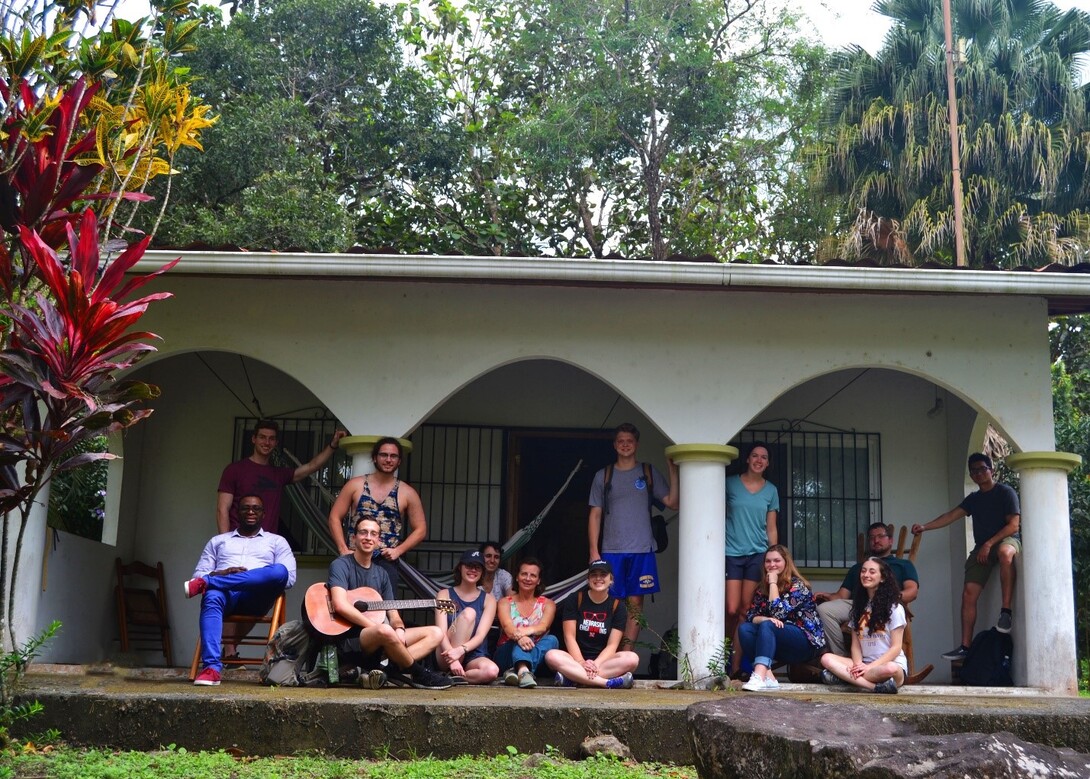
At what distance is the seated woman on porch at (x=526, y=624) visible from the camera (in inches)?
292

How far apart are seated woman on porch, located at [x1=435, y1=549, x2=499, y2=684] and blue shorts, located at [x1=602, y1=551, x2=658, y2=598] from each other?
915 millimetres

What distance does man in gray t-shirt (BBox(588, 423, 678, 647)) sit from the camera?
8.15 metres

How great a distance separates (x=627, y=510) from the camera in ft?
26.9

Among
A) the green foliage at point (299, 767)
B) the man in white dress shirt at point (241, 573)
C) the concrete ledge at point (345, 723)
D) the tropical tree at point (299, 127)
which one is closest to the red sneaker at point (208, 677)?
the man in white dress shirt at point (241, 573)

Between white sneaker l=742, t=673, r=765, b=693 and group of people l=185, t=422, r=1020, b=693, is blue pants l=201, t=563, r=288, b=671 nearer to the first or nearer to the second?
group of people l=185, t=422, r=1020, b=693

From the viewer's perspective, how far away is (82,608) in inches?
339

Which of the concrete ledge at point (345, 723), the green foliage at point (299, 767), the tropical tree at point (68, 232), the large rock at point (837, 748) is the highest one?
the tropical tree at point (68, 232)

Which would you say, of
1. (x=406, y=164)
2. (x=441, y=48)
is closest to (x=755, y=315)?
(x=406, y=164)

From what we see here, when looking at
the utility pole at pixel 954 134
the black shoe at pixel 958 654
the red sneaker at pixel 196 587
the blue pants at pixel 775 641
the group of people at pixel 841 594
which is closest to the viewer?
the red sneaker at pixel 196 587

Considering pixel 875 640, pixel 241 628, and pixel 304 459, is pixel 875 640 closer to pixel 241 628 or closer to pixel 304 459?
pixel 241 628

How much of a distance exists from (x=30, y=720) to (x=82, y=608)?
3030 mm

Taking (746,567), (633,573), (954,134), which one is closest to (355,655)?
(633,573)

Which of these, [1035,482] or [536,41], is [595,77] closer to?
[536,41]

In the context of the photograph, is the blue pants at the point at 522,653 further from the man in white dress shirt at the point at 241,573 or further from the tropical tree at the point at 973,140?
the tropical tree at the point at 973,140
